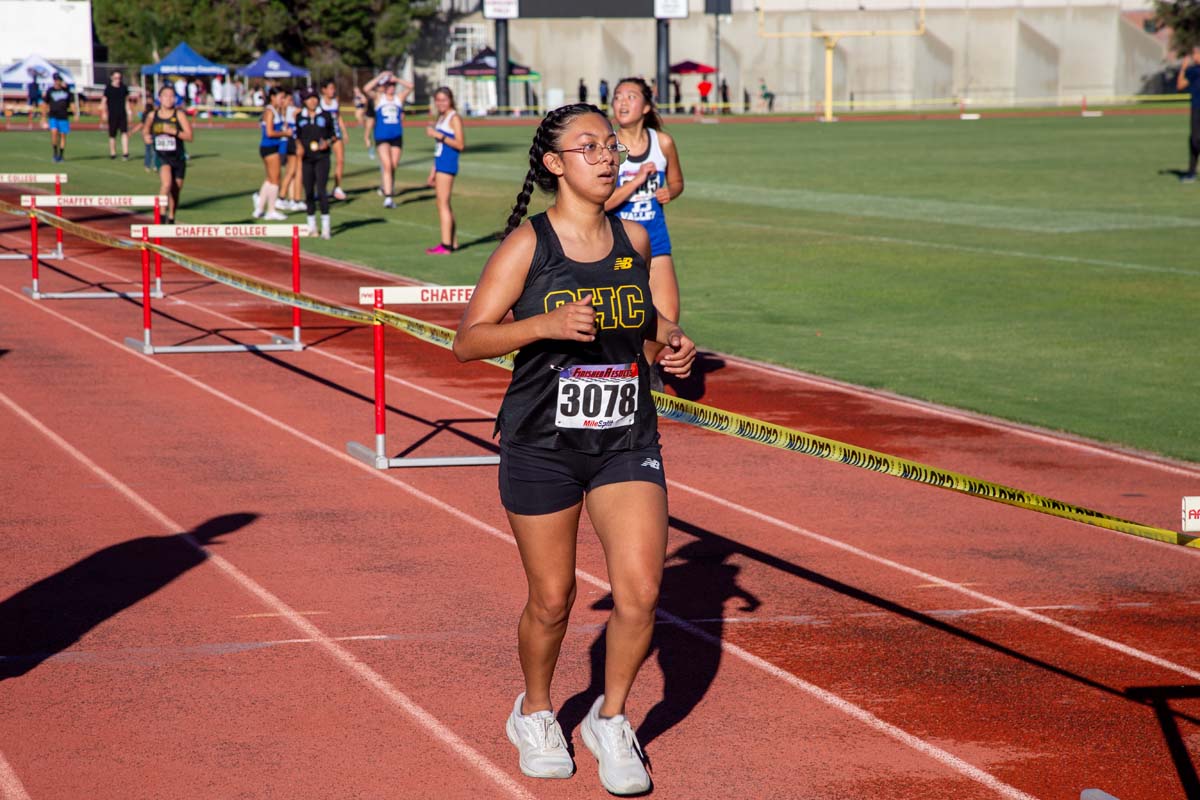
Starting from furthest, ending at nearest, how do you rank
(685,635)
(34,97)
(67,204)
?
(34,97)
(67,204)
(685,635)

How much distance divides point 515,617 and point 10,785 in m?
2.41

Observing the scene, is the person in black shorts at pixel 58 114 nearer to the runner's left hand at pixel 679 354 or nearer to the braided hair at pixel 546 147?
the braided hair at pixel 546 147

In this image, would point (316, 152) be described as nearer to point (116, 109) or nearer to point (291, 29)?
point (116, 109)

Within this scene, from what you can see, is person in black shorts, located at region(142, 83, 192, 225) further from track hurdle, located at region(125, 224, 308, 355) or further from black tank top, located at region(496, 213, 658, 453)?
black tank top, located at region(496, 213, 658, 453)

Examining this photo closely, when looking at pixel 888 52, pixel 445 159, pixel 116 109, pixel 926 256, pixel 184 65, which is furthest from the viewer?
pixel 888 52

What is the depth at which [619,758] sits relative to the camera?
491 cm

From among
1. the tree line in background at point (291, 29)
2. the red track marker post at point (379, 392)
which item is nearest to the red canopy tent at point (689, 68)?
the tree line in background at point (291, 29)

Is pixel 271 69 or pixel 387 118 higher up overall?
pixel 271 69

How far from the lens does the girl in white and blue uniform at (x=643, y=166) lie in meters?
10.3

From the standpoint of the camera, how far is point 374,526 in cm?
840

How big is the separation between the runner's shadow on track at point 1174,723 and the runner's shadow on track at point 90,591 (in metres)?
4.23

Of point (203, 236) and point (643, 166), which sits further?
point (203, 236)

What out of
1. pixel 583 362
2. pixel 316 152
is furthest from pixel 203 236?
pixel 583 362

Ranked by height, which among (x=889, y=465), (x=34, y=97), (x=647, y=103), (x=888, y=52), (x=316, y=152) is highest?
(x=888, y=52)
